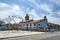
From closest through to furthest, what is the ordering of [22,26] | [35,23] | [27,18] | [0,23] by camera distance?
1. [0,23]
2. [35,23]
3. [22,26]
4. [27,18]

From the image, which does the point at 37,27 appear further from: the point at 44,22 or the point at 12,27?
the point at 12,27

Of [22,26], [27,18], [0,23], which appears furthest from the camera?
[27,18]

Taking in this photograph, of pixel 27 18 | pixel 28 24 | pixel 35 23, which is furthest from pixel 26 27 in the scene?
pixel 27 18

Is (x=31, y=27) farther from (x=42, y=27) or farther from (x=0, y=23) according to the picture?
(x=0, y=23)

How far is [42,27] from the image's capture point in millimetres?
84625

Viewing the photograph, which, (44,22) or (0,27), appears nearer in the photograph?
(0,27)

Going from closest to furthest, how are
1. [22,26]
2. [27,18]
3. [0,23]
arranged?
1. [0,23]
2. [22,26]
3. [27,18]

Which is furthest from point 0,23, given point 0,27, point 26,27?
point 26,27

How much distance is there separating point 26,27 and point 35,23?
7807mm

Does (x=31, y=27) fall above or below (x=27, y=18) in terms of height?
below

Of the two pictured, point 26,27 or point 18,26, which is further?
point 18,26

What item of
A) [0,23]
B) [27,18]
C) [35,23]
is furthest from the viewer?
[27,18]

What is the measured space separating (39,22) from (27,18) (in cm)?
1880

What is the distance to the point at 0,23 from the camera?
238ft
